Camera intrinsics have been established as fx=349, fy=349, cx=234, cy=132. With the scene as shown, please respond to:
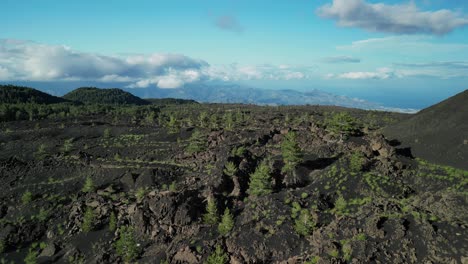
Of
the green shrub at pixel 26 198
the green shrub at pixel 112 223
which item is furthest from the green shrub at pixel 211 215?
the green shrub at pixel 26 198

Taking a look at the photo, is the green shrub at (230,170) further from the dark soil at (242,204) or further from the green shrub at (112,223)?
the green shrub at (112,223)

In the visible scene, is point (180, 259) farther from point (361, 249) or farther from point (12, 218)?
point (12, 218)

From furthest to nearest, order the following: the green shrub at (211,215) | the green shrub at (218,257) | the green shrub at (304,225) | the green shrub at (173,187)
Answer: the green shrub at (173,187), the green shrub at (211,215), the green shrub at (304,225), the green shrub at (218,257)

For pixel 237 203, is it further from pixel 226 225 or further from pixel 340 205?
pixel 340 205

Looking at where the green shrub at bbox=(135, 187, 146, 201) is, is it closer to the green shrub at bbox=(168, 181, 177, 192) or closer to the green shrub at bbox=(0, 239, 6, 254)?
the green shrub at bbox=(168, 181, 177, 192)

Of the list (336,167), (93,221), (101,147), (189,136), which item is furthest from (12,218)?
(336,167)
